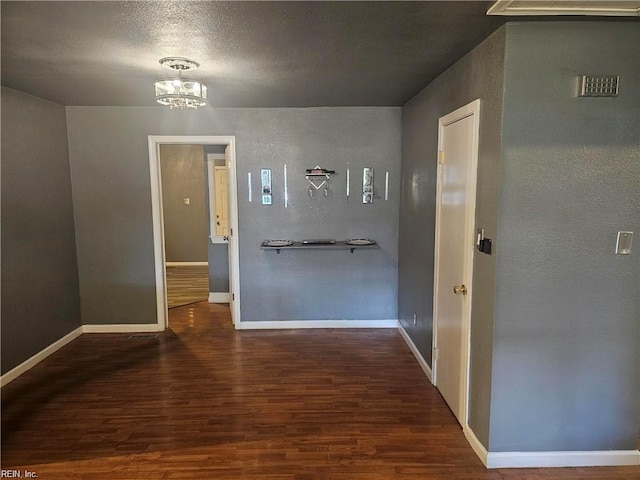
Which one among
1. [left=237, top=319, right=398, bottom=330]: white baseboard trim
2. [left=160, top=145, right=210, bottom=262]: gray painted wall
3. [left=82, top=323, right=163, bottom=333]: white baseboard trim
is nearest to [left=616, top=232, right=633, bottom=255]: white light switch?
[left=237, top=319, right=398, bottom=330]: white baseboard trim

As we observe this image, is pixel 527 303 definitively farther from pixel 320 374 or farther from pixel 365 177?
pixel 365 177

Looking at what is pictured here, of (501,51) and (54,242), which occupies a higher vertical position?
(501,51)

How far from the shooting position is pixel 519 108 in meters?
2.03

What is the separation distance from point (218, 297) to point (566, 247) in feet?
14.8

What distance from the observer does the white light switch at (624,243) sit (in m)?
2.08

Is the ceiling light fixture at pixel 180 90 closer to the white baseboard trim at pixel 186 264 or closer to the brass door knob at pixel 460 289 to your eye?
the brass door knob at pixel 460 289

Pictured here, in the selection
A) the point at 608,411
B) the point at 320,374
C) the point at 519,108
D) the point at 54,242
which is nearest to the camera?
the point at 519,108

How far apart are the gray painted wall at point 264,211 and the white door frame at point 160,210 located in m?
0.06

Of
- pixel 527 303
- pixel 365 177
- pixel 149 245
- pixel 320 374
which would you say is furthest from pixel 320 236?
pixel 527 303

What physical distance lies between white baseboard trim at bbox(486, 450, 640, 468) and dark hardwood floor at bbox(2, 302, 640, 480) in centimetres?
5

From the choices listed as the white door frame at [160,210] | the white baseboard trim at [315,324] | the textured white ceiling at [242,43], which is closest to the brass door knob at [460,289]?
the textured white ceiling at [242,43]

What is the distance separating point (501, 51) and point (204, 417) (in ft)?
9.54

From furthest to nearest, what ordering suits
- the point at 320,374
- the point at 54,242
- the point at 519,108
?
the point at 54,242
the point at 320,374
the point at 519,108

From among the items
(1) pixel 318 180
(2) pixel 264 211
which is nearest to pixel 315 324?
(2) pixel 264 211
